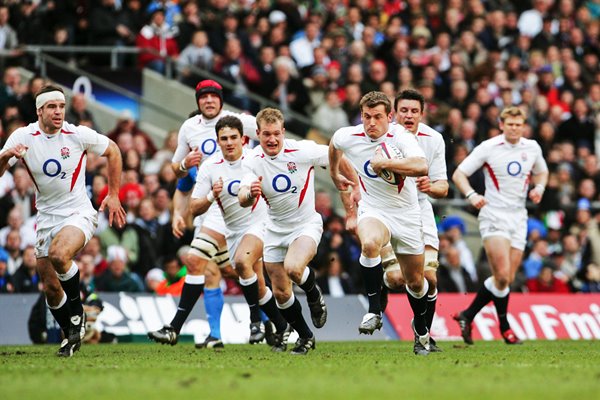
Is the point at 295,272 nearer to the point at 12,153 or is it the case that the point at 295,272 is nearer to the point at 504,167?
the point at 12,153

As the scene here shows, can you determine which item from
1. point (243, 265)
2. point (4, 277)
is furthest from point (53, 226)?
point (4, 277)

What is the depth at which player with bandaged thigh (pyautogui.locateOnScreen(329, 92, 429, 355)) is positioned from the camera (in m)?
13.1

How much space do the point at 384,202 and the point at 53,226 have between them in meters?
3.74

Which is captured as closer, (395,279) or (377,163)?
(377,163)

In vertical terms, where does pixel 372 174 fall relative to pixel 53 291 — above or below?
above

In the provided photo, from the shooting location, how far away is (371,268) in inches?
520

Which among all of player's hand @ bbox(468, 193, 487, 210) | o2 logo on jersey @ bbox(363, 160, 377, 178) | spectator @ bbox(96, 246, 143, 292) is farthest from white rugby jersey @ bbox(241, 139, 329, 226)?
spectator @ bbox(96, 246, 143, 292)

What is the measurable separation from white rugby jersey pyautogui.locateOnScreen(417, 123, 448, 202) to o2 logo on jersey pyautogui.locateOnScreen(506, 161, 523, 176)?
255 centimetres

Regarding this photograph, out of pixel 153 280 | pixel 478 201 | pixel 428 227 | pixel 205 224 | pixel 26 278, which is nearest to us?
pixel 428 227

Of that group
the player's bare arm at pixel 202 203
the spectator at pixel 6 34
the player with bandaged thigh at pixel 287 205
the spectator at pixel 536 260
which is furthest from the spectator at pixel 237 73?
the player with bandaged thigh at pixel 287 205

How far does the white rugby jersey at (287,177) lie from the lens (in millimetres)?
13984

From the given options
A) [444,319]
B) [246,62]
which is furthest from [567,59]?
[444,319]

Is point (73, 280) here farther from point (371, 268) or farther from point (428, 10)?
point (428, 10)

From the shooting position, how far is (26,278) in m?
19.0
